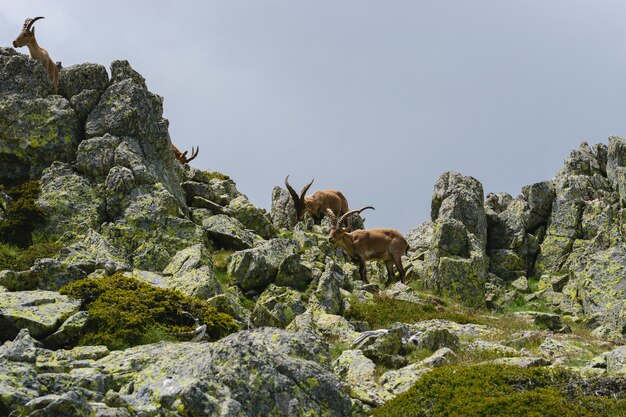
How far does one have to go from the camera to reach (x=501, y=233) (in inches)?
1601

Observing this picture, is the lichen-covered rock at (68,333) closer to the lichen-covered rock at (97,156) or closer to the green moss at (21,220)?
the green moss at (21,220)

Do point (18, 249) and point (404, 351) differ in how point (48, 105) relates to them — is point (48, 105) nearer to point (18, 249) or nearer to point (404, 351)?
point (18, 249)

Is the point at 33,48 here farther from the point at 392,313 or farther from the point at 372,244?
the point at 392,313

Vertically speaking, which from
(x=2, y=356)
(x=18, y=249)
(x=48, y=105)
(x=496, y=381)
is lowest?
(x=496, y=381)

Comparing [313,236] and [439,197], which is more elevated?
[439,197]

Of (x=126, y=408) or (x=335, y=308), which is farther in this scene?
(x=335, y=308)

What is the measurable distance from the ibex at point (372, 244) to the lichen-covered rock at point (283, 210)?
390cm

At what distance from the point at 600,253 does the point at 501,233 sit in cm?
1087

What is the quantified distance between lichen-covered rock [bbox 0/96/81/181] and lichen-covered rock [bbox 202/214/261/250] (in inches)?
238

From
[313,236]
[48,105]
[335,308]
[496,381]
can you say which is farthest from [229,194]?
[496,381]

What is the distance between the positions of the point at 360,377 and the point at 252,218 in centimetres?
1547

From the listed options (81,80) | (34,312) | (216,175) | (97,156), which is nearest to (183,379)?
(34,312)

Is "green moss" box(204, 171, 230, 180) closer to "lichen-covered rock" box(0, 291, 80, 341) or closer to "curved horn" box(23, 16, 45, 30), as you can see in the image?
"curved horn" box(23, 16, 45, 30)

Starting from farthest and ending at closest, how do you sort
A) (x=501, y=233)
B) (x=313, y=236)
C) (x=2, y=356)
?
1. (x=501, y=233)
2. (x=313, y=236)
3. (x=2, y=356)
